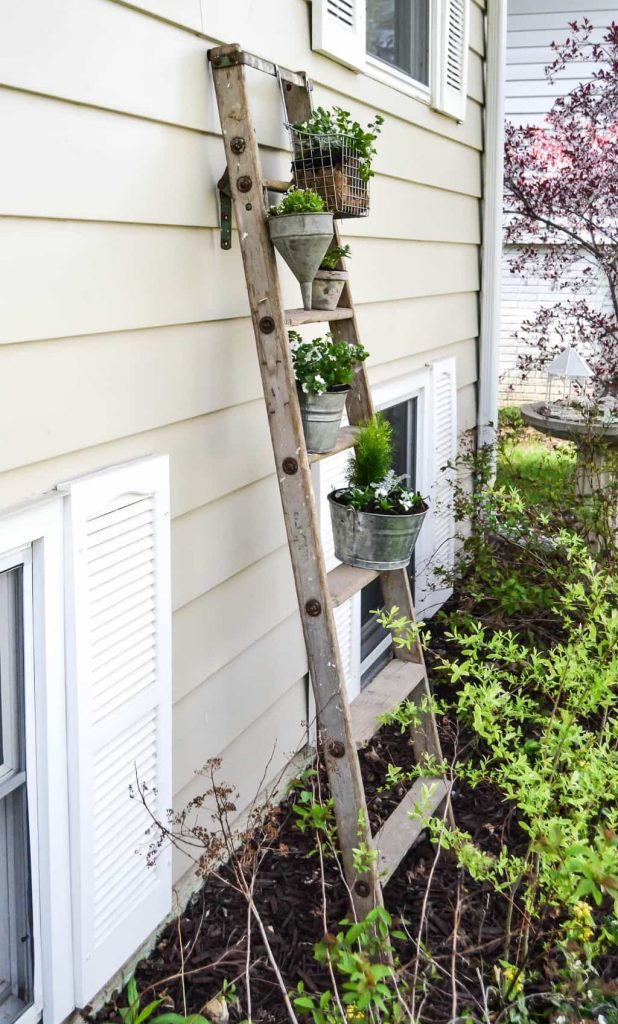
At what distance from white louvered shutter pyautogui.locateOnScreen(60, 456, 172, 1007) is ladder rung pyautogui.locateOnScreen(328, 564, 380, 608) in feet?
1.51

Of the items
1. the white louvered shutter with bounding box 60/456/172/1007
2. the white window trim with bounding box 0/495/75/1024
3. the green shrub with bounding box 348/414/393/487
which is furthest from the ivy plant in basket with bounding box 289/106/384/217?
the white window trim with bounding box 0/495/75/1024

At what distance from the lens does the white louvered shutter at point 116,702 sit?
6.75ft

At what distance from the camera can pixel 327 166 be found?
8.69ft

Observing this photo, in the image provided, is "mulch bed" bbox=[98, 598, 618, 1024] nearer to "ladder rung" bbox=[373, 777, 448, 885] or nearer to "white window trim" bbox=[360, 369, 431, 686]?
"ladder rung" bbox=[373, 777, 448, 885]

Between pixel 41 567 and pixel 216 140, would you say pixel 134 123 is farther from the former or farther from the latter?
pixel 41 567

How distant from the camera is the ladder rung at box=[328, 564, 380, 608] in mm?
2603

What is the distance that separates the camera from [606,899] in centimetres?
283

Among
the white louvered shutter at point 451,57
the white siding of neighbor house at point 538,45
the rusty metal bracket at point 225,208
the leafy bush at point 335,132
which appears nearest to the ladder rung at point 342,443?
the rusty metal bracket at point 225,208

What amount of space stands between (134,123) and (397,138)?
6.54 feet

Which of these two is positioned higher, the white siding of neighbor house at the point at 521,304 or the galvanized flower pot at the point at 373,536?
the galvanized flower pot at the point at 373,536

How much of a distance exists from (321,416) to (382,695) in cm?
81

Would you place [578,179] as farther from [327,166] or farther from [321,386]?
[321,386]

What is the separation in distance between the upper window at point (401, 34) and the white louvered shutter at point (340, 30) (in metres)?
0.36

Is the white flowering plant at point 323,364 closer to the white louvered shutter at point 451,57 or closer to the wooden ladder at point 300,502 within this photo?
the wooden ladder at point 300,502
